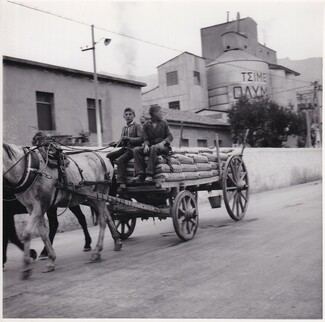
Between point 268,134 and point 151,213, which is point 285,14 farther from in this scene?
point 268,134

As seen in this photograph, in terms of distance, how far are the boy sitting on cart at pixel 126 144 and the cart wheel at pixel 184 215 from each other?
96 cm

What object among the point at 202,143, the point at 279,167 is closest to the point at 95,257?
the point at 279,167

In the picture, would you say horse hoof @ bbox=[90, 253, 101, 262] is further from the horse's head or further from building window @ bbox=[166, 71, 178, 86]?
building window @ bbox=[166, 71, 178, 86]

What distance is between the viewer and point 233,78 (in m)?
40.0

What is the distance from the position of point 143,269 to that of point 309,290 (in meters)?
2.08

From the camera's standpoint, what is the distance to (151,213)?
22.8 feet

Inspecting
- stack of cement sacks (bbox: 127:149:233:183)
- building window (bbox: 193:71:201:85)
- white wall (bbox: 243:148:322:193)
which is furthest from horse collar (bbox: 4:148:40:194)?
building window (bbox: 193:71:201:85)

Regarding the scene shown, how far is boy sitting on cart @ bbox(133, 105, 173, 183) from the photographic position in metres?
6.70

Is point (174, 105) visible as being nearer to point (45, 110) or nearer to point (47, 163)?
point (45, 110)

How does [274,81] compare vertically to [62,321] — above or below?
above

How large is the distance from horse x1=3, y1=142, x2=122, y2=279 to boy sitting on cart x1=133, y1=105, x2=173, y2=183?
1.80 feet

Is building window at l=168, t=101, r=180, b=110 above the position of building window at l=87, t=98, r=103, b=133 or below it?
above

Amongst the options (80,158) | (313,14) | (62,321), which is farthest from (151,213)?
(313,14)

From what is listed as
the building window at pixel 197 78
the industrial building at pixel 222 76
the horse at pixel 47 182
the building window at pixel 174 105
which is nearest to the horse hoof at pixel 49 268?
the horse at pixel 47 182
